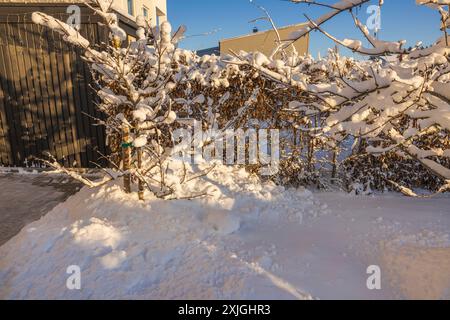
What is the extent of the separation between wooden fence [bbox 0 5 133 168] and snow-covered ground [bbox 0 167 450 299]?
7.94ft

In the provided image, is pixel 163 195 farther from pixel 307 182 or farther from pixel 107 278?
pixel 307 182

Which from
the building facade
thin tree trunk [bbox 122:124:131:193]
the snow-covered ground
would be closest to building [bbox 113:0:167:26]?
the building facade

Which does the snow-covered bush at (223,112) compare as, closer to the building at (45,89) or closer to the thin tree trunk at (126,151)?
the thin tree trunk at (126,151)

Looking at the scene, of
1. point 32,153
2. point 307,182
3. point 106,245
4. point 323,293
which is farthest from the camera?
point 32,153

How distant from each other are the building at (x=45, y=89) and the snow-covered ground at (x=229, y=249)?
95.5 inches

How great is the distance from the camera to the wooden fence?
618cm

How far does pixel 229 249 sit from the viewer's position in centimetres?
327

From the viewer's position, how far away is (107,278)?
272 cm

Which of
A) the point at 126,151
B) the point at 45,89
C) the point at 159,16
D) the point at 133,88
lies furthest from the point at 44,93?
the point at 159,16

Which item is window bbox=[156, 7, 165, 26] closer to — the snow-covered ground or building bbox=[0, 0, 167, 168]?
building bbox=[0, 0, 167, 168]

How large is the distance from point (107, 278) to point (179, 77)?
11.6ft

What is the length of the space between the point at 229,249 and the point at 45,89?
5.44 metres

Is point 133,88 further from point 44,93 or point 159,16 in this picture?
point 159,16
